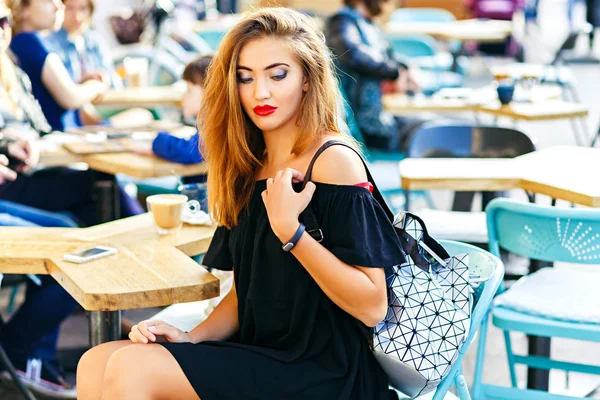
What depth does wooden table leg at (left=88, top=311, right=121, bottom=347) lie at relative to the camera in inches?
85.4

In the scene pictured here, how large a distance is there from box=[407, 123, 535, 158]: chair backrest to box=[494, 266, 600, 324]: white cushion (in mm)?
1045

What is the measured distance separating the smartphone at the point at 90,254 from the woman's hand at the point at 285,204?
551mm

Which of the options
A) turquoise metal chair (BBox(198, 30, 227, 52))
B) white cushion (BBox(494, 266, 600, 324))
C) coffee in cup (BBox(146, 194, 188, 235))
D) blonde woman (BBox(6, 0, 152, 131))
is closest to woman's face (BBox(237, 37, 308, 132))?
coffee in cup (BBox(146, 194, 188, 235))

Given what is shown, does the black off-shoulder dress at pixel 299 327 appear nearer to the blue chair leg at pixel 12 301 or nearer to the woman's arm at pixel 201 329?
the woman's arm at pixel 201 329

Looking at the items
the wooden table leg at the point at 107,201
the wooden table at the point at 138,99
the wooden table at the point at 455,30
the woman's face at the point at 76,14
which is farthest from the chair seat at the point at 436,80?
A: the wooden table leg at the point at 107,201

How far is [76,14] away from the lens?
4.61 m

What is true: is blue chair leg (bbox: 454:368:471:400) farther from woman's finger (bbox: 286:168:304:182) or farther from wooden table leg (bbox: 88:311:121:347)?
wooden table leg (bbox: 88:311:121:347)

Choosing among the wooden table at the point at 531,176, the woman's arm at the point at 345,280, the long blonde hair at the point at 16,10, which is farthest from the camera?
the long blonde hair at the point at 16,10

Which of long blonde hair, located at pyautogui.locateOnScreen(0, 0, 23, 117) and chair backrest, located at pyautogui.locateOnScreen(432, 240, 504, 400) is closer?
chair backrest, located at pyautogui.locateOnScreen(432, 240, 504, 400)

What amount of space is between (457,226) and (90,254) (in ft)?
5.04

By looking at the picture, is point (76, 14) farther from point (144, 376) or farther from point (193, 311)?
point (144, 376)

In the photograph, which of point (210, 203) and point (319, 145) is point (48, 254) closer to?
point (210, 203)

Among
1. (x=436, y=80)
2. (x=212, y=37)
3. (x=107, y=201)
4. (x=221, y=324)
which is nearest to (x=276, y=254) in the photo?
(x=221, y=324)

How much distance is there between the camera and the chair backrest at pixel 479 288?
1.82 metres
